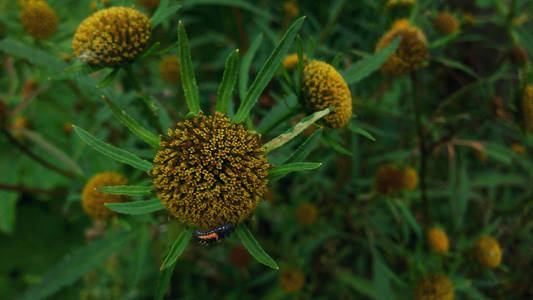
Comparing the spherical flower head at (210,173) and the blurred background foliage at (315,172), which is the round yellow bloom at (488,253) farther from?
the spherical flower head at (210,173)

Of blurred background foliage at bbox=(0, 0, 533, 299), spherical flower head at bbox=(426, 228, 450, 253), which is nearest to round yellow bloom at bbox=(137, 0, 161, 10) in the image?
blurred background foliage at bbox=(0, 0, 533, 299)

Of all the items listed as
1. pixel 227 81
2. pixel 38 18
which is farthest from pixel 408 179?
pixel 38 18

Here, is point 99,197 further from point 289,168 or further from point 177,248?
point 289,168

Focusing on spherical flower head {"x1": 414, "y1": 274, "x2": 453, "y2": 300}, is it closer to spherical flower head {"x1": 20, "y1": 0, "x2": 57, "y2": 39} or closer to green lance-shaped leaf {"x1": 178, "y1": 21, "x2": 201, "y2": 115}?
green lance-shaped leaf {"x1": 178, "y1": 21, "x2": 201, "y2": 115}

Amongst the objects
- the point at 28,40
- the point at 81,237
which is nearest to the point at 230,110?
the point at 28,40

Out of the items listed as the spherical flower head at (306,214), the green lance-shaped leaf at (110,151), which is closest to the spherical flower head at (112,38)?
the green lance-shaped leaf at (110,151)
